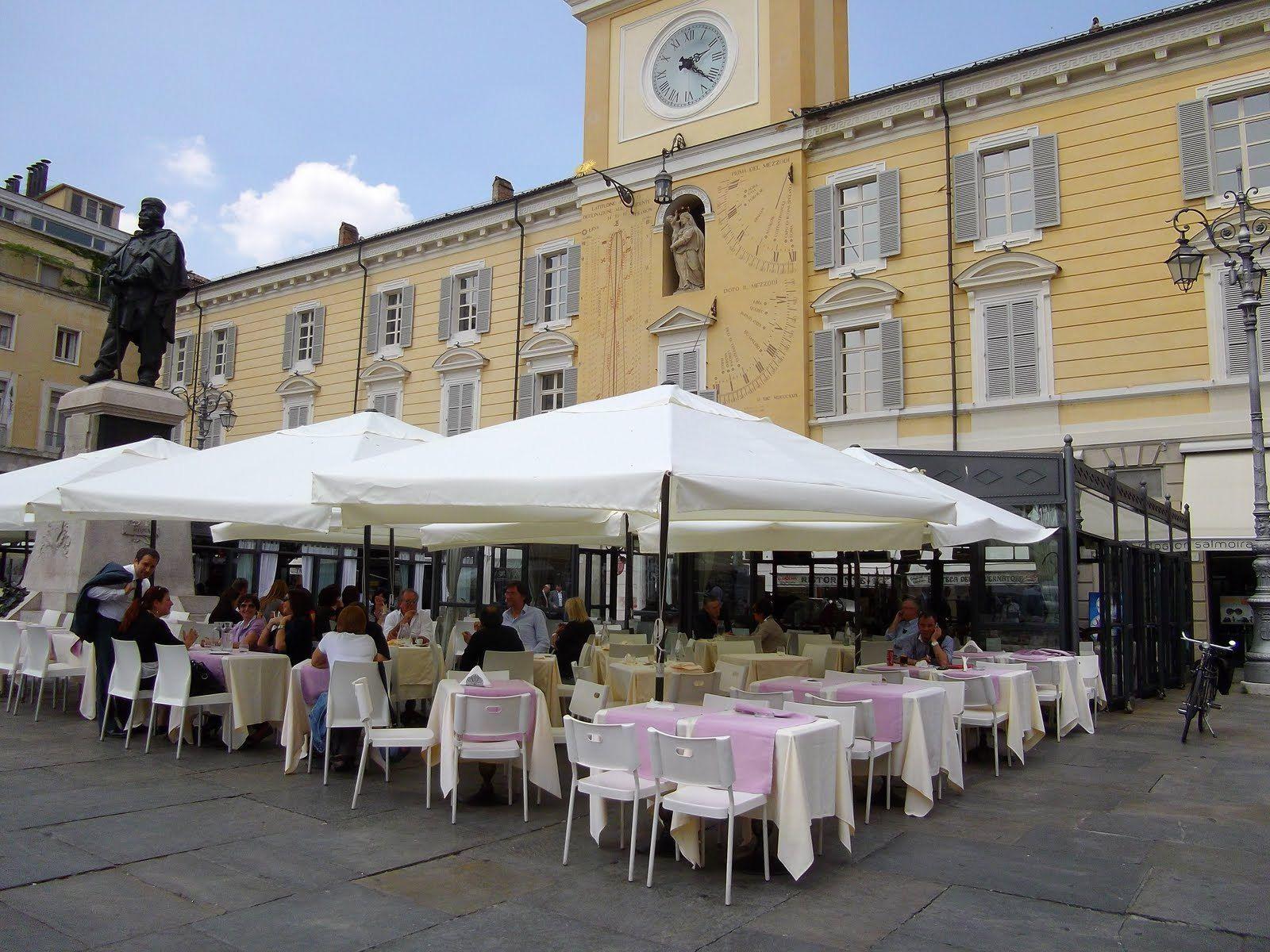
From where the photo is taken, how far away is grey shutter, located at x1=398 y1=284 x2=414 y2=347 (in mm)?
26406

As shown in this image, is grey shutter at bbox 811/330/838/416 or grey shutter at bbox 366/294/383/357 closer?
grey shutter at bbox 811/330/838/416

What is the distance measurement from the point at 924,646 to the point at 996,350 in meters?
9.71

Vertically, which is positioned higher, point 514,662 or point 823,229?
point 823,229

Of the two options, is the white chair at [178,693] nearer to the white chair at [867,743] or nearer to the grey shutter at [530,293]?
the white chair at [867,743]

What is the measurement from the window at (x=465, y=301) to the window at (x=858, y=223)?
10199mm

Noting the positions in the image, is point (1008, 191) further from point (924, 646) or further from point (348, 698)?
point (348, 698)

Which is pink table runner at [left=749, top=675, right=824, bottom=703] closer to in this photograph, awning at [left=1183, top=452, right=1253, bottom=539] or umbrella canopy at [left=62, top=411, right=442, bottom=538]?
umbrella canopy at [left=62, top=411, right=442, bottom=538]

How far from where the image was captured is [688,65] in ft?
72.1

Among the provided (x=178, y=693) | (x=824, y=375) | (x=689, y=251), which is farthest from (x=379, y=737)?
(x=689, y=251)

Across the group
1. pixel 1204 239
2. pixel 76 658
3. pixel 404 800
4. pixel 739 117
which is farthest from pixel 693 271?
pixel 404 800

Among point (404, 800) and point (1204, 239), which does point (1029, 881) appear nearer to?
point (404, 800)

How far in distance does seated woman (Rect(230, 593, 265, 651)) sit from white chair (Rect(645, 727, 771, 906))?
4948 millimetres

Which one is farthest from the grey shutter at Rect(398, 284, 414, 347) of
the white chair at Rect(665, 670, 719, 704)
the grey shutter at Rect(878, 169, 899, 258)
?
the white chair at Rect(665, 670, 719, 704)

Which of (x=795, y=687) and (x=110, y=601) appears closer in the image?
(x=795, y=687)
